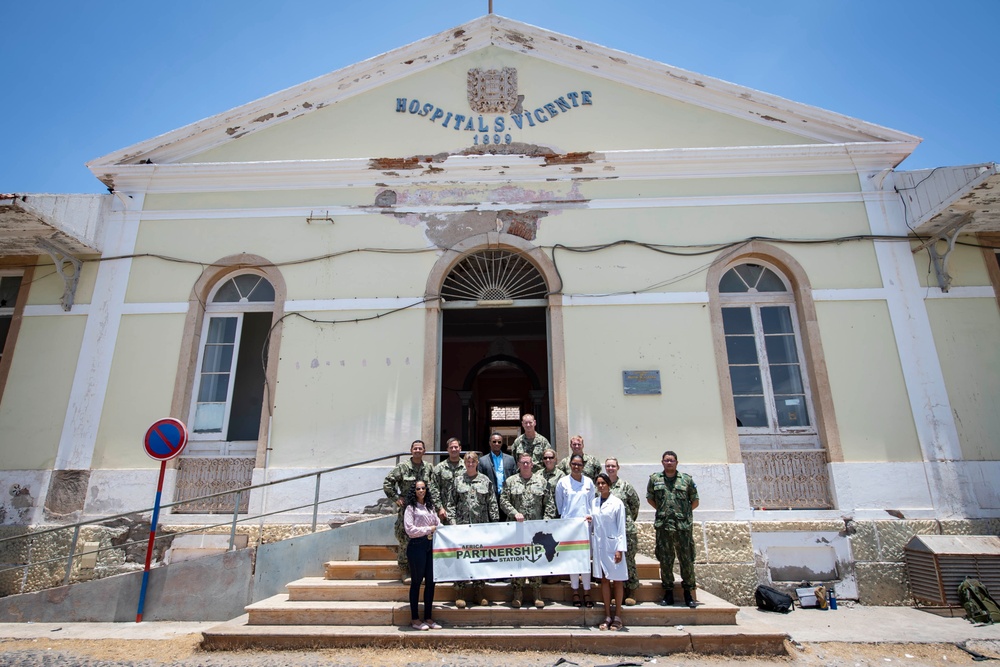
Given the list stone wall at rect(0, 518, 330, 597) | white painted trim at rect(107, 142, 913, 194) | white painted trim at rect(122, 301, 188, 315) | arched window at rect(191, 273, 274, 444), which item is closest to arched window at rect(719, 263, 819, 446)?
white painted trim at rect(107, 142, 913, 194)

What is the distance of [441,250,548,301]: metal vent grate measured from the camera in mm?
8250

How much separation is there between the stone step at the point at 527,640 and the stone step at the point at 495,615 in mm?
174

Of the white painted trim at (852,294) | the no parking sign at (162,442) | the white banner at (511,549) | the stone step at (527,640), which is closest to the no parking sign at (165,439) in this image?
the no parking sign at (162,442)

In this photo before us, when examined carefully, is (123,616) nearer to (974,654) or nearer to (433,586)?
(433,586)

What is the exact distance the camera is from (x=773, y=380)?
25.5ft

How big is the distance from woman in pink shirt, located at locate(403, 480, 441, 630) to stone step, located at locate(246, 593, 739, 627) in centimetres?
21

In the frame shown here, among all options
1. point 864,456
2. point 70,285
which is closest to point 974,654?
point 864,456

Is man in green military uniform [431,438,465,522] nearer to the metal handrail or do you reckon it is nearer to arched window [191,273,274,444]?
the metal handrail

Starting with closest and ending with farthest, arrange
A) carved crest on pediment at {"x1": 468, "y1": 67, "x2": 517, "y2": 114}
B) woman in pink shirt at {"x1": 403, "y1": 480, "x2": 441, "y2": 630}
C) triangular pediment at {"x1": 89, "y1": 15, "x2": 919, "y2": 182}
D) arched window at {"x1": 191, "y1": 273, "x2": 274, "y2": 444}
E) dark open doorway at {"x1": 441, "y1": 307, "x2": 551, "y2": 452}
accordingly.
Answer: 1. woman in pink shirt at {"x1": 403, "y1": 480, "x2": 441, "y2": 630}
2. arched window at {"x1": 191, "y1": 273, "x2": 274, "y2": 444}
3. triangular pediment at {"x1": 89, "y1": 15, "x2": 919, "y2": 182}
4. carved crest on pediment at {"x1": 468, "y1": 67, "x2": 517, "y2": 114}
5. dark open doorway at {"x1": 441, "y1": 307, "x2": 551, "y2": 452}

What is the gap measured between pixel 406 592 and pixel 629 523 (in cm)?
229

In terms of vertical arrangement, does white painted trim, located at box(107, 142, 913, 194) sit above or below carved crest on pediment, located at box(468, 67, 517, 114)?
below

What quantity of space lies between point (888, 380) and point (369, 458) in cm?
676

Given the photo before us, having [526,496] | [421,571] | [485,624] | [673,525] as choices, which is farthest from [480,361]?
[485,624]

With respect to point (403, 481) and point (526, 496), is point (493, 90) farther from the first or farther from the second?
point (526, 496)
